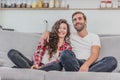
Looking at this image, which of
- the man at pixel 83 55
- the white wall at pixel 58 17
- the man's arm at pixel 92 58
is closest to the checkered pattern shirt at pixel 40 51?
the man at pixel 83 55

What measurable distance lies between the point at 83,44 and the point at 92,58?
0.24 m

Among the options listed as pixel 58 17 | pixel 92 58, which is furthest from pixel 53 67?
pixel 58 17

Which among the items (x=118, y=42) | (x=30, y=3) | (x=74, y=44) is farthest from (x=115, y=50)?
(x=30, y=3)

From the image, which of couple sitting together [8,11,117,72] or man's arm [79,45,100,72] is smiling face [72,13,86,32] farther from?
man's arm [79,45,100,72]

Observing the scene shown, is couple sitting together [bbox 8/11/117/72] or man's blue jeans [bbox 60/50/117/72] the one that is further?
couple sitting together [bbox 8/11/117/72]

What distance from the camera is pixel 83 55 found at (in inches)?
95.7

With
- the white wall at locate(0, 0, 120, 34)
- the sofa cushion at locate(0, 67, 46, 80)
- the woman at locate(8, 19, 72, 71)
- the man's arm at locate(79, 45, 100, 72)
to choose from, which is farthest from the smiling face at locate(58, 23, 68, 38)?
the white wall at locate(0, 0, 120, 34)

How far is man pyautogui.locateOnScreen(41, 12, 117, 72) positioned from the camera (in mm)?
2027

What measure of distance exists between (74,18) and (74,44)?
0.84 feet

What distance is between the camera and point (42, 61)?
7.85ft

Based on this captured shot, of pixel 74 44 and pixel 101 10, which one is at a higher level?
pixel 101 10

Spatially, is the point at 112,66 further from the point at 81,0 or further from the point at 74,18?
the point at 81,0

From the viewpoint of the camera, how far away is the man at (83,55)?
203 centimetres

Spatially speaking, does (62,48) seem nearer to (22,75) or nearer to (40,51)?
(40,51)
